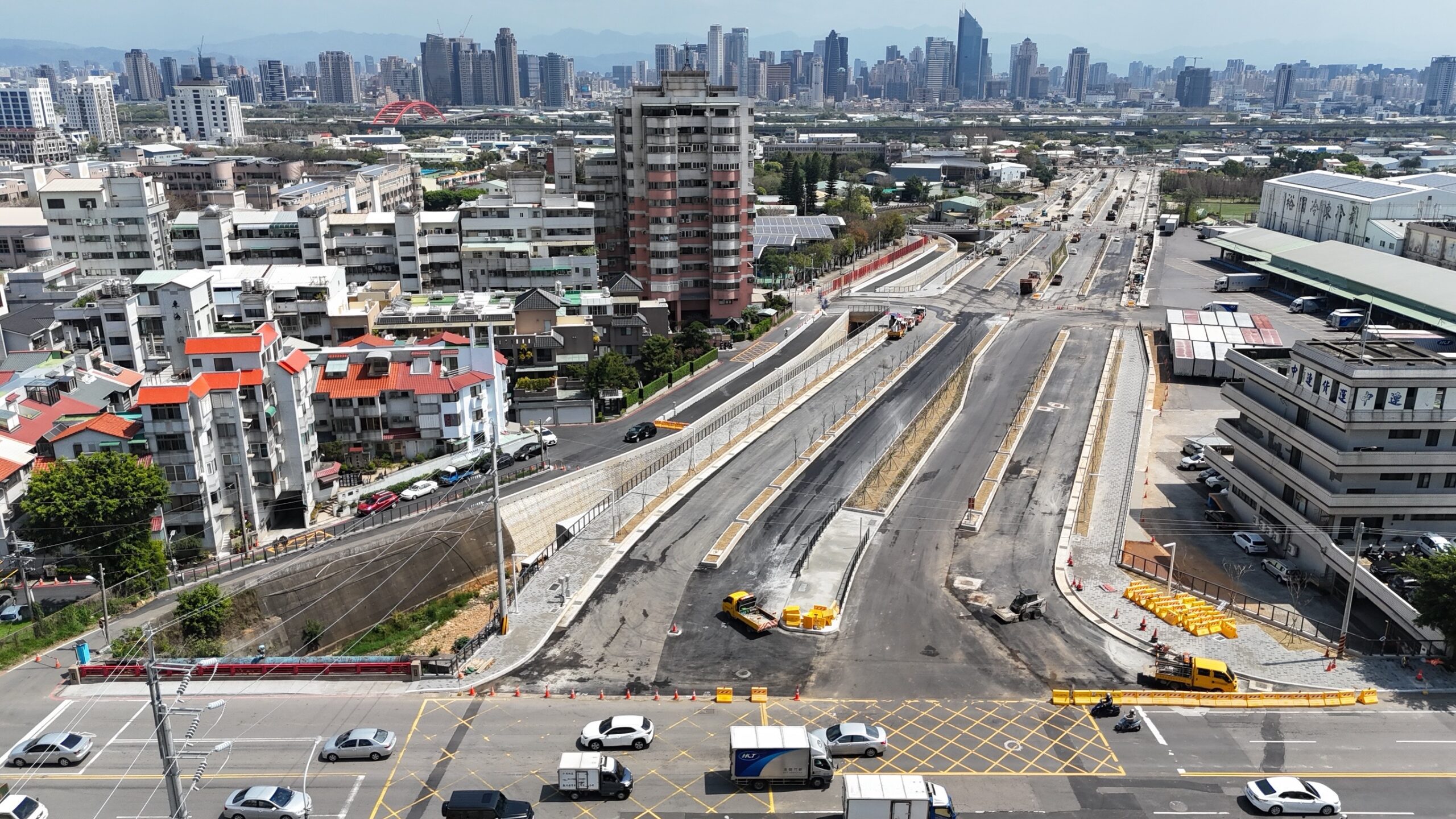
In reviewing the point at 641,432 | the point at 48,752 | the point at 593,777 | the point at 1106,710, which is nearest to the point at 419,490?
the point at 641,432

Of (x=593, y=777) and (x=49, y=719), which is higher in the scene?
(x=593, y=777)

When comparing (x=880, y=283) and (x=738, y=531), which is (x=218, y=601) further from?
(x=880, y=283)

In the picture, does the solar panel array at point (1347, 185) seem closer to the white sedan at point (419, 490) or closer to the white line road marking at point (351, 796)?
the white sedan at point (419, 490)

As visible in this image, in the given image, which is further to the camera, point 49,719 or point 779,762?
point 49,719

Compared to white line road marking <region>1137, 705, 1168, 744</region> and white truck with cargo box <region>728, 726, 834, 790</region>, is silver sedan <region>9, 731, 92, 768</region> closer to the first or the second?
white truck with cargo box <region>728, 726, 834, 790</region>

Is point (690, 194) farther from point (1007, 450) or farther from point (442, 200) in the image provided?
point (442, 200)

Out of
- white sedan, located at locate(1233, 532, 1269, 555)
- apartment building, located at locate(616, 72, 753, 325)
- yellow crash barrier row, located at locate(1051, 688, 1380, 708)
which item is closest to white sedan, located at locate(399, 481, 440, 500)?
yellow crash barrier row, located at locate(1051, 688, 1380, 708)

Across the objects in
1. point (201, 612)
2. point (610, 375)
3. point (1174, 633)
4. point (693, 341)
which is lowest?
point (201, 612)
